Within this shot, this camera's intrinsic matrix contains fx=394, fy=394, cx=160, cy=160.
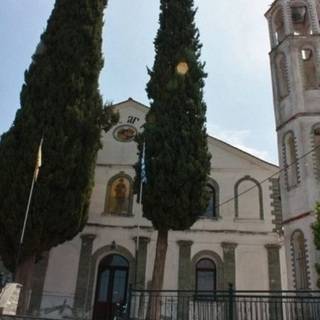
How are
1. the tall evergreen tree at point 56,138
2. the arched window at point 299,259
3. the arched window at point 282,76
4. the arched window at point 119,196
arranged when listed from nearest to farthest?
the tall evergreen tree at point 56,138
the arched window at point 299,259
the arched window at point 282,76
the arched window at point 119,196

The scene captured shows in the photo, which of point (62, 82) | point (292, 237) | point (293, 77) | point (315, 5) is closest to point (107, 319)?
point (292, 237)

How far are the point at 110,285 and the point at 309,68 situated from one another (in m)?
13.3

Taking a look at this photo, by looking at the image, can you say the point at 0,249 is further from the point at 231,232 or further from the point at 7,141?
the point at 231,232

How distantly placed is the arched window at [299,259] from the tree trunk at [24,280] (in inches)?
359

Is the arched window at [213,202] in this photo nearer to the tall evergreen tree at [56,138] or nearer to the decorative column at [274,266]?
the decorative column at [274,266]

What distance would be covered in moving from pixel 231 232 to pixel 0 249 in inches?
409

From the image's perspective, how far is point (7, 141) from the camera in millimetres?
13383

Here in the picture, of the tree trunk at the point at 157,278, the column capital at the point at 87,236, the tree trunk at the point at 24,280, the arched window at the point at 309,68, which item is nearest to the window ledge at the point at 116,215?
the column capital at the point at 87,236

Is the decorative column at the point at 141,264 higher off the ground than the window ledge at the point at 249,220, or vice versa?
the window ledge at the point at 249,220

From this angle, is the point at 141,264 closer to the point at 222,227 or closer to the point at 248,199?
the point at 222,227

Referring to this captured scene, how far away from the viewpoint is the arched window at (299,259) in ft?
45.6

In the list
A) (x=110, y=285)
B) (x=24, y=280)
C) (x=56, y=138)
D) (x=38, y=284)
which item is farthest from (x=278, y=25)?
(x=38, y=284)

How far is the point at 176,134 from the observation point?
13.8 m

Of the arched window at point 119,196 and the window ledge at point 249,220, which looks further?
the arched window at point 119,196
